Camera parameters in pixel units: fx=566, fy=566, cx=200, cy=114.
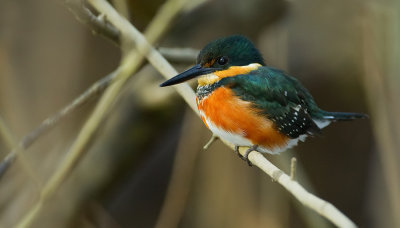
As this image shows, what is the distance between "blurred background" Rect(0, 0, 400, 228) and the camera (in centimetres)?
269

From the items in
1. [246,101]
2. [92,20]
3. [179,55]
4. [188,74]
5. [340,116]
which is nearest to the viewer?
[92,20]

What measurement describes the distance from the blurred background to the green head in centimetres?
37

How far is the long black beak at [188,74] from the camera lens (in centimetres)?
181

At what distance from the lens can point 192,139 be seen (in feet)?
9.34

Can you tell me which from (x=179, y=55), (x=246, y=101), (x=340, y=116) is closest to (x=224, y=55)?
(x=246, y=101)

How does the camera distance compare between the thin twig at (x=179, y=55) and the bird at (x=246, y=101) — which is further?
the thin twig at (x=179, y=55)

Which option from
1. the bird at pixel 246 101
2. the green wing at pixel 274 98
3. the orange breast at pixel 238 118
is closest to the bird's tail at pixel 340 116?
the bird at pixel 246 101

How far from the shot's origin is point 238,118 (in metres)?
2.00

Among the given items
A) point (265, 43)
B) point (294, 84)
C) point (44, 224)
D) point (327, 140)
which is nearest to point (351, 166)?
point (327, 140)

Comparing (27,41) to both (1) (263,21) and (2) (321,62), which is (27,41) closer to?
(1) (263,21)

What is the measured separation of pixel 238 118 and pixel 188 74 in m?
0.24

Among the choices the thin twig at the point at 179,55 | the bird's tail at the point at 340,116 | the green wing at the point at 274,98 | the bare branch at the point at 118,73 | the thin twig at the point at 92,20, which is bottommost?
the bird's tail at the point at 340,116

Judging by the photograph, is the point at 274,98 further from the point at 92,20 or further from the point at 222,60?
the point at 92,20

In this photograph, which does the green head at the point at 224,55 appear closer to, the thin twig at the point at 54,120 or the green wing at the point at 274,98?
the green wing at the point at 274,98
